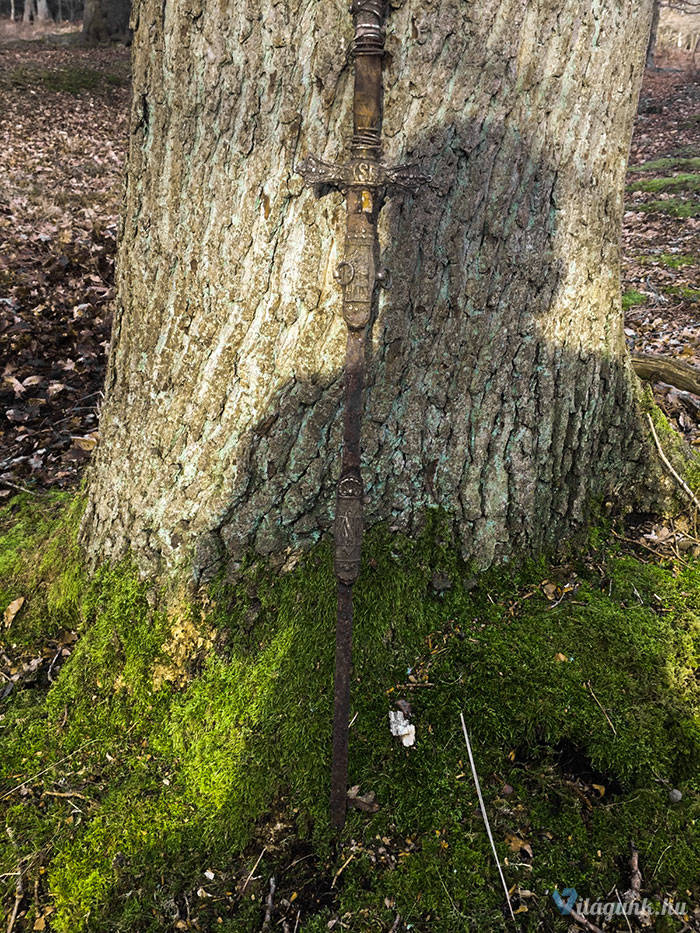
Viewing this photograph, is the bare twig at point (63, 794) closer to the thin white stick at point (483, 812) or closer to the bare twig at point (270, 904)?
the bare twig at point (270, 904)

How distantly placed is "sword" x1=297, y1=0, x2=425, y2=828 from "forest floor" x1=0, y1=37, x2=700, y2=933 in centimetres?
46

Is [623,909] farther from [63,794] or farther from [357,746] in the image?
[63,794]

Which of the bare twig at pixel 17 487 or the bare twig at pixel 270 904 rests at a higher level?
the bare twig at pixel 17 487

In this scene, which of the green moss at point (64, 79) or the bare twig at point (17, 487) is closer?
the bare twig at point (17, 487)

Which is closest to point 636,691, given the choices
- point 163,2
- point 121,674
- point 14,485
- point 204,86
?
point 121,674

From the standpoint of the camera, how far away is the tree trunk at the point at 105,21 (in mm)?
21062

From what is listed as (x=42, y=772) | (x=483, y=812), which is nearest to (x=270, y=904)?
(x=483, y=812)

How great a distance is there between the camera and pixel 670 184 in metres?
11.0

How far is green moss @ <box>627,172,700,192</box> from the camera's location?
10724 mm

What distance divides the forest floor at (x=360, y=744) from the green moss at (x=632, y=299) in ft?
13.5

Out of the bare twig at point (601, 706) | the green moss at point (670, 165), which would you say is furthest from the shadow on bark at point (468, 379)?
the green moss at point (670, 165)

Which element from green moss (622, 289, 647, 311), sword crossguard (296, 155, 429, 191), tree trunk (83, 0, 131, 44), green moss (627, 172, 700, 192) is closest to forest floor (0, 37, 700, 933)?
sword crossguard (296, 155, 429, 191)

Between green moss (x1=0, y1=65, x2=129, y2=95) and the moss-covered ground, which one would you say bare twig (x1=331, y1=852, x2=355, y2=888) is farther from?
green moss (x1=0, y1=65, x2=129, y2=95)

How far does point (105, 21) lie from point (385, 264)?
1032 inches
